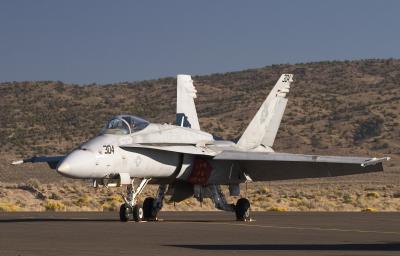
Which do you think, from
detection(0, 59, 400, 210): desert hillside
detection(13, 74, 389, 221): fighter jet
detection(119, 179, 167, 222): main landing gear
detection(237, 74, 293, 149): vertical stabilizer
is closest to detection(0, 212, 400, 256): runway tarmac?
detection(119, 179, 167, 222): main landing gear

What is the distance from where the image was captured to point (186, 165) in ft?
94.9

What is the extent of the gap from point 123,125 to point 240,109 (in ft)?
285

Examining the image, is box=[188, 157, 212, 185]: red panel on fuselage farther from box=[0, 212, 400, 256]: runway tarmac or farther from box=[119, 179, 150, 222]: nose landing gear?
box=[119, 179, 150, 222]: nose landing gear

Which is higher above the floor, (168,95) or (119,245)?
(168,95)

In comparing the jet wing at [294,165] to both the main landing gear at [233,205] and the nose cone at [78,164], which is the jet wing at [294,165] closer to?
the main landing gear at [233,205]

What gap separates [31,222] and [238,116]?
277 ft

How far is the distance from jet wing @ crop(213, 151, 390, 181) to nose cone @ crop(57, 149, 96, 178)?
4302mm

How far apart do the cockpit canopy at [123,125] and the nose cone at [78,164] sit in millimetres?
1451

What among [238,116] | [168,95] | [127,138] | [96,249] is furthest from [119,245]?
[168,95]

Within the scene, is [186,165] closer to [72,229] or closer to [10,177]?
[72,229]

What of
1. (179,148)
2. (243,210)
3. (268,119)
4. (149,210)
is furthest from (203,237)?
(268,119)

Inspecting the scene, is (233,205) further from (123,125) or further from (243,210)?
(123,125)

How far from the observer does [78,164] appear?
25.5 m

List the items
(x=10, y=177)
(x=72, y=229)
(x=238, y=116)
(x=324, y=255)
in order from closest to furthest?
(x=324, y=255)
(x=72, y=229)
(x=10, y=177)
(x=238, y=116)
